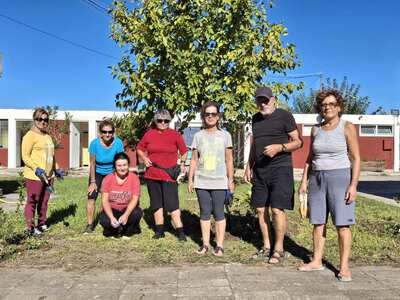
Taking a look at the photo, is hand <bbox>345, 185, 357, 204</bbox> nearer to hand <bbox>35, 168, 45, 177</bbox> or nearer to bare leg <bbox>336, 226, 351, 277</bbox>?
bare leg <bbox>336, 226, 351, 277</bbox>

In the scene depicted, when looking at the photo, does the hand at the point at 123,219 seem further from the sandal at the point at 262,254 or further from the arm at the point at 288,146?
the arm at the point at 288,146

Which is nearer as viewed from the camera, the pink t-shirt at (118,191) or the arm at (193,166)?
the arm at (193,166)

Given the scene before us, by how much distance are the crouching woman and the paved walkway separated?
1.48 m

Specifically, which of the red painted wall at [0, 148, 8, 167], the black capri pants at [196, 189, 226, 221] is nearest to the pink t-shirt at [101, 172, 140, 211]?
the black capri pants at [196, 189, 226, 221]

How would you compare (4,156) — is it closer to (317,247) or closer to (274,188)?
(274,188)

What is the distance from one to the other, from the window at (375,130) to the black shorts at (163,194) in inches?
987

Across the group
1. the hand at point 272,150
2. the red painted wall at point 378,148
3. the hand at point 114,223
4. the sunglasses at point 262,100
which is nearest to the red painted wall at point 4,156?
the red painted wall at point 378,148

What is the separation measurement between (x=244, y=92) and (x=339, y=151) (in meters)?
7.18

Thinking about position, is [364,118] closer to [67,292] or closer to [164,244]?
[164,244]

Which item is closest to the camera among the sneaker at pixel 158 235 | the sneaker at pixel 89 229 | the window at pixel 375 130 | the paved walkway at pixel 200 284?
the paved walkway at pixel 200 284

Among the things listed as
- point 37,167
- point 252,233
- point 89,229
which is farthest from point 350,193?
point 37,167

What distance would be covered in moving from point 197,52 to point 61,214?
5.50 meters

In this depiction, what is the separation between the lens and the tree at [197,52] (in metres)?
11.5

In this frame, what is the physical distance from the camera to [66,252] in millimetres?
5543
